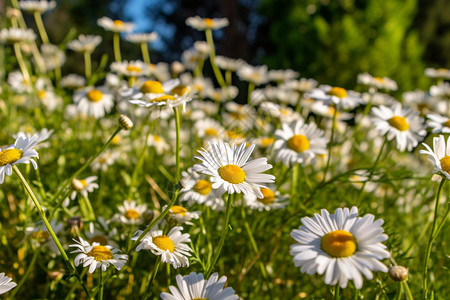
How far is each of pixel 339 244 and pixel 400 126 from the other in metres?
0.77

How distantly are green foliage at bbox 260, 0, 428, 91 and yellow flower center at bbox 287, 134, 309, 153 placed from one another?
386 cm

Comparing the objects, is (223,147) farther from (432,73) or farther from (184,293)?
(432,73)

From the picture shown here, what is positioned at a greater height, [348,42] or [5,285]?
[5,285]

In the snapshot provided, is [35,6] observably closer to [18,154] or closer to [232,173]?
[18,154]

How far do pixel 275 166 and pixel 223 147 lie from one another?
569 millimetres

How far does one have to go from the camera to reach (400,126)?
1425 mm

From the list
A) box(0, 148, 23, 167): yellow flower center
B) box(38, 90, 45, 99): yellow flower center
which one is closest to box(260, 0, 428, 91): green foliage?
box(38, 90, 45, 99): yellow flower center

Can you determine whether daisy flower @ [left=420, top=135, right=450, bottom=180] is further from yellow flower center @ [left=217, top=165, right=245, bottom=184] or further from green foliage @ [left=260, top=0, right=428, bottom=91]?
green foliage @ [left=260, top=0, right=428, bottom=91]

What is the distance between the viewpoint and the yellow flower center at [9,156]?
0.97 meters

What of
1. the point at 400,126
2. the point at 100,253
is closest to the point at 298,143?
the point at 400,126

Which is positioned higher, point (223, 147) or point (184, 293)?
point (223, 147)

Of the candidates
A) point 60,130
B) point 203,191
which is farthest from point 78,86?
point 203,191

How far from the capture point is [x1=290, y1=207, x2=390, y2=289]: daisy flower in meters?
0.75

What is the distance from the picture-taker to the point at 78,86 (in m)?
2.61
